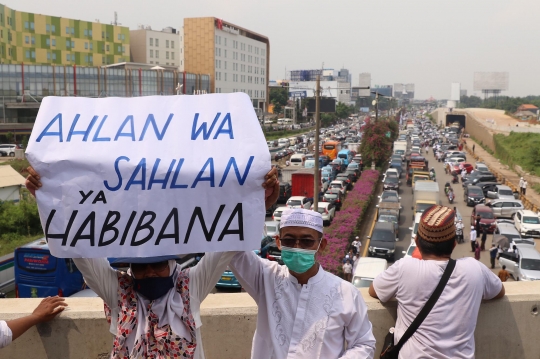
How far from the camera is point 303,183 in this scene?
1230 inches

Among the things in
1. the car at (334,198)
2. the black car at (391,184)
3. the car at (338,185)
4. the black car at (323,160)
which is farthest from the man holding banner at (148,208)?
the black car at (323,160)

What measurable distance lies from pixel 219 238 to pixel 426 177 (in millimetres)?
35928

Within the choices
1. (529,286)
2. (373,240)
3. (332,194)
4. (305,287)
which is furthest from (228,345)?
(332,194)

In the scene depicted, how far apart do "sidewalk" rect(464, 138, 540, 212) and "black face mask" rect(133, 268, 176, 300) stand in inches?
1254

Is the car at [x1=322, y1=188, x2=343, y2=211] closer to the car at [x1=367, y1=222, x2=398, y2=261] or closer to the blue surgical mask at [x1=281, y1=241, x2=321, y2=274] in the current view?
the car at [x1=367, y1=222, x2=398, y2=261]

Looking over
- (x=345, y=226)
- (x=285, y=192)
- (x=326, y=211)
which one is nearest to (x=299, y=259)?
(x=345, y=226)

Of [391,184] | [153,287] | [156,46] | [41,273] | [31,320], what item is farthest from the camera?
[156,46]

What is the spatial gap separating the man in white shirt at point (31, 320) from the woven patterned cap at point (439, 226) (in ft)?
7.02

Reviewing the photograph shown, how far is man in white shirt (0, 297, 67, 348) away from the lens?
284 centimetres

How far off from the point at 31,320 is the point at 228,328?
112 centimetres

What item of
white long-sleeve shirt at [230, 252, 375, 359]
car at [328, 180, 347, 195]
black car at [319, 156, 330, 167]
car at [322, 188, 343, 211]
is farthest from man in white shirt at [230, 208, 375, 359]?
black car at [319, 156, 330, 167]

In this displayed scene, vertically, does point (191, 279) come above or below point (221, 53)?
below

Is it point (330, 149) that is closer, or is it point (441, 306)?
point (441, 306)

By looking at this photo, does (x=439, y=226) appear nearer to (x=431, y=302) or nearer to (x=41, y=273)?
(x=431, y=302)
